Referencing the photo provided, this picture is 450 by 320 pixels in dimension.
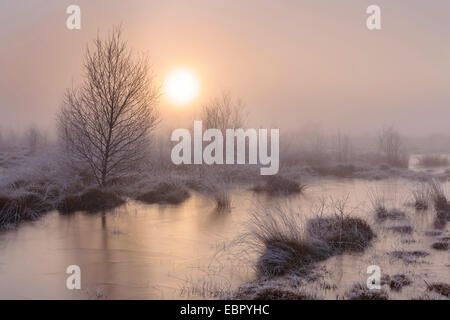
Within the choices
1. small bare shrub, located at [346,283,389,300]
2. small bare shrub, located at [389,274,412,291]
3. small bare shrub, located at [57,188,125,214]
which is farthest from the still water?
small bare shrub, located at [57,188,125,214]

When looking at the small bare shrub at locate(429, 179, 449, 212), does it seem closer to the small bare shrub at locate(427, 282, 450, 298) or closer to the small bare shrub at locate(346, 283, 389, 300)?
the small bare shrub at locate(427, 282, 450, 298)

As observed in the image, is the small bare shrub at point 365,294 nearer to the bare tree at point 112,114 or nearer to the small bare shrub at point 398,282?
the small bare shrub at point 398,282

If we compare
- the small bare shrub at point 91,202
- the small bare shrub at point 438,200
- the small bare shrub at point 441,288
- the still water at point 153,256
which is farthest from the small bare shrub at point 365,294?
the small bare shrub at point 91,202

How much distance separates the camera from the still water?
602 centimetres

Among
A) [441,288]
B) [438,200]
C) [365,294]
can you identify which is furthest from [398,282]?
[438,200]

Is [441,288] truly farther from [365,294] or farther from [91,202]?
[91,202]

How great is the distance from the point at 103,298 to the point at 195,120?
59.9 feet

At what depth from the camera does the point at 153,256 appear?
7.91 metres

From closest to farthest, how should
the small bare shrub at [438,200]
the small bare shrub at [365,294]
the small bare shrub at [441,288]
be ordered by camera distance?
the small bare shrub at [365,294], the small bare shrub at [441,288], the small bare shrub at [438,200]

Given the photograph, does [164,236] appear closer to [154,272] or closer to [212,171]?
[154,272]

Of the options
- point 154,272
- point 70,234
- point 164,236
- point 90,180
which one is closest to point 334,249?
point 154,272

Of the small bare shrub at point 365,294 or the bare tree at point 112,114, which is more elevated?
the bare tree at point 112,114

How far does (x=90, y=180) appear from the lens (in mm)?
15609

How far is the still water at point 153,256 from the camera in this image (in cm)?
602
